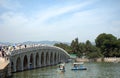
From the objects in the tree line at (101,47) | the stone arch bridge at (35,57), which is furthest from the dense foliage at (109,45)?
the stone arch bridge at (35,57)

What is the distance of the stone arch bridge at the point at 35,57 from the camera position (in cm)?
5247

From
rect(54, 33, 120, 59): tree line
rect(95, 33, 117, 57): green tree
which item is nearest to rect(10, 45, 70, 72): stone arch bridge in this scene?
rect(54, 33, 120, 59): tree line

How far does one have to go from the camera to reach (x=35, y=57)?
66.1 meters

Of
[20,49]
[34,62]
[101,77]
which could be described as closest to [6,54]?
[20,49]

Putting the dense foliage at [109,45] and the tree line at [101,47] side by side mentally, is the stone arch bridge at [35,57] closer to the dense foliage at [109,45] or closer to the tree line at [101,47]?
the tree line at [101,47]

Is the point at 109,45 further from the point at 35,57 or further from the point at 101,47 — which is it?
the point at 35,57

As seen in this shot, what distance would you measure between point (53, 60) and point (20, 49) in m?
30.9

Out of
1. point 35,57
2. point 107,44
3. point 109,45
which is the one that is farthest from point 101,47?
point 35,57

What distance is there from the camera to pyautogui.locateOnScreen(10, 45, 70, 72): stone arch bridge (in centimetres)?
5247

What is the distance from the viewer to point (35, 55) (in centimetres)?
6575

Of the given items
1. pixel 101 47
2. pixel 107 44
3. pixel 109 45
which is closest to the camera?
pixel 109 45

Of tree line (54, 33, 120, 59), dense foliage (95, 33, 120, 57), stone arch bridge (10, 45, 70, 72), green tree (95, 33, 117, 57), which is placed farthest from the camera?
green tree (95, 33, 117, 57)

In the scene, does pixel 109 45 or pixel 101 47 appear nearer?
pixel 109 45

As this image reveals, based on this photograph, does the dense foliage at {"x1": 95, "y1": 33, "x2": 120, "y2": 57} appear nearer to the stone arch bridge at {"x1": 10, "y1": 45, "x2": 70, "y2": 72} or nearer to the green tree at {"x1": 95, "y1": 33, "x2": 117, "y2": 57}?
the green tree at {"x1": 95, "y1": 33, "x2": 117, "y2": 57}
